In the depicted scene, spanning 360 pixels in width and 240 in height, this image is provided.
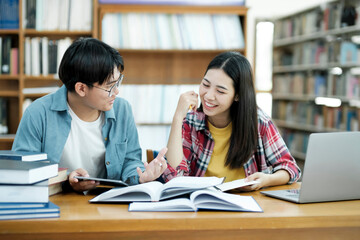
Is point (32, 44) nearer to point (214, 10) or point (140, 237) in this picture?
point (214, 10)

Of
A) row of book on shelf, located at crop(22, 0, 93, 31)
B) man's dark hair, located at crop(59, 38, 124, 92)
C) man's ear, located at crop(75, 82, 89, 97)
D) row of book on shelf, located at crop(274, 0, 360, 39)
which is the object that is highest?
row of book on shelf, located at crop(274, 0, 360, 39)

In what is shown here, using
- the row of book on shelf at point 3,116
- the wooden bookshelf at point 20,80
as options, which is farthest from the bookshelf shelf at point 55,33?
the row of book on shelf at point 3,116

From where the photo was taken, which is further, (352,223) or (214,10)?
(214,10)

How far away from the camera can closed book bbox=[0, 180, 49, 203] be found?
1.12 metres

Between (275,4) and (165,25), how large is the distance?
3.58 meters

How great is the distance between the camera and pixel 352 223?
121 cm

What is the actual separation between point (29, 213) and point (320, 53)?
4.91 metres

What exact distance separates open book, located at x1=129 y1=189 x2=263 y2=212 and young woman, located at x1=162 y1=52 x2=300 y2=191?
0.48m

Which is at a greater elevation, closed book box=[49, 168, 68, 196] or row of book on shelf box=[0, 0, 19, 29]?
row of book on shelf box=[0, 0, 19, 29]

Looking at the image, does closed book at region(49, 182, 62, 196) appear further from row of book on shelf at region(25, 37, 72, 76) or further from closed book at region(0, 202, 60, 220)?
row of book on shelf at region(25, 37, 72, 76)

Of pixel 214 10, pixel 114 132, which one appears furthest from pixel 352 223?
pixel 214 10

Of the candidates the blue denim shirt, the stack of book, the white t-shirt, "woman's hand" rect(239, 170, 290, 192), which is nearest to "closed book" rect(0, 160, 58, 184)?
the stack of book

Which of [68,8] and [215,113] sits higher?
[68,8]

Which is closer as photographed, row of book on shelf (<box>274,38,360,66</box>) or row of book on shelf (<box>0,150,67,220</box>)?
row of book on shelf (<box>0,150,67,220</box>)
